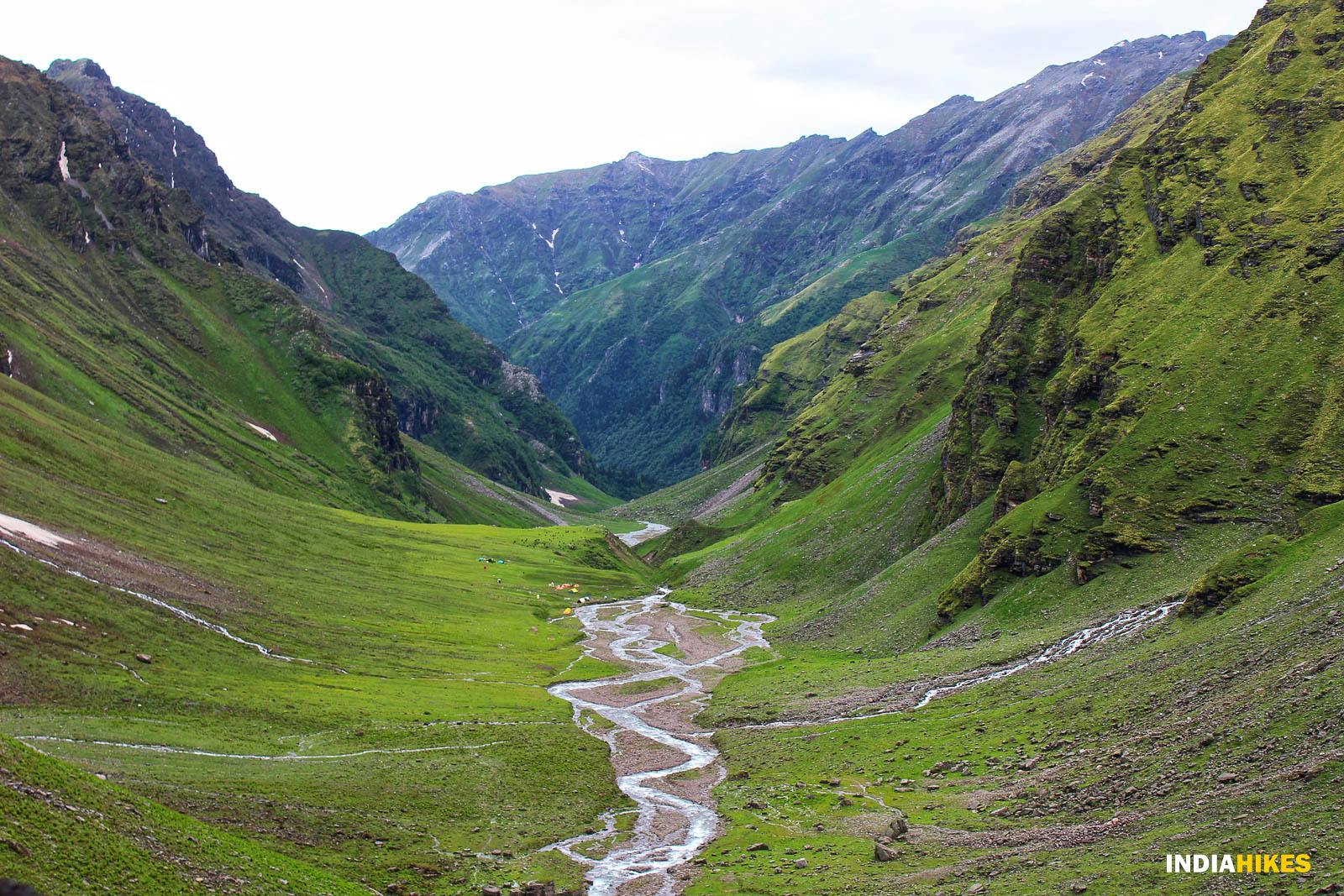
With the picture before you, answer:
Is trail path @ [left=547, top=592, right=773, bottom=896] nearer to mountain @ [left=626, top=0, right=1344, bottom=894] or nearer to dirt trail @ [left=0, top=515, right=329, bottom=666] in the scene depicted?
mountain @ [left=626, top=0, right=1344, bottom=894]

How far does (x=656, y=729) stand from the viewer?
103500 mm

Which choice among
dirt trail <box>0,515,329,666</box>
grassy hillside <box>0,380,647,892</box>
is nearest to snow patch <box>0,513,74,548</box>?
dirt trail <box>0,515,329,666</box>

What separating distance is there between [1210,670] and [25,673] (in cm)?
8419

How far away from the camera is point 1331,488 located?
3615 inches

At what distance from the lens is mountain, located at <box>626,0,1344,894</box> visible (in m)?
50.2

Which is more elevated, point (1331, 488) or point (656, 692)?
point (1331, 488)

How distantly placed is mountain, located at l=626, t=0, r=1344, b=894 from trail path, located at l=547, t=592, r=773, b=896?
11.2ft

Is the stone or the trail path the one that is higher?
the stone

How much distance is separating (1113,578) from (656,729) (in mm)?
51418

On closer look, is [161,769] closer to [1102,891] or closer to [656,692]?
[1102,891]

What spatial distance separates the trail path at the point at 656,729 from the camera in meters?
61.5

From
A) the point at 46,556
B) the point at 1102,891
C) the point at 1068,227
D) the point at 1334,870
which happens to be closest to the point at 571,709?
the point at 46,556

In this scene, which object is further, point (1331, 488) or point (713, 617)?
point (713, 617)

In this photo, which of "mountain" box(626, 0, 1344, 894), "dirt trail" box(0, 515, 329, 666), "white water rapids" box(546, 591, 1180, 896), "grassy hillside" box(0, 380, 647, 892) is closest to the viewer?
"mountain" box(626, 0, 1344, 894)
